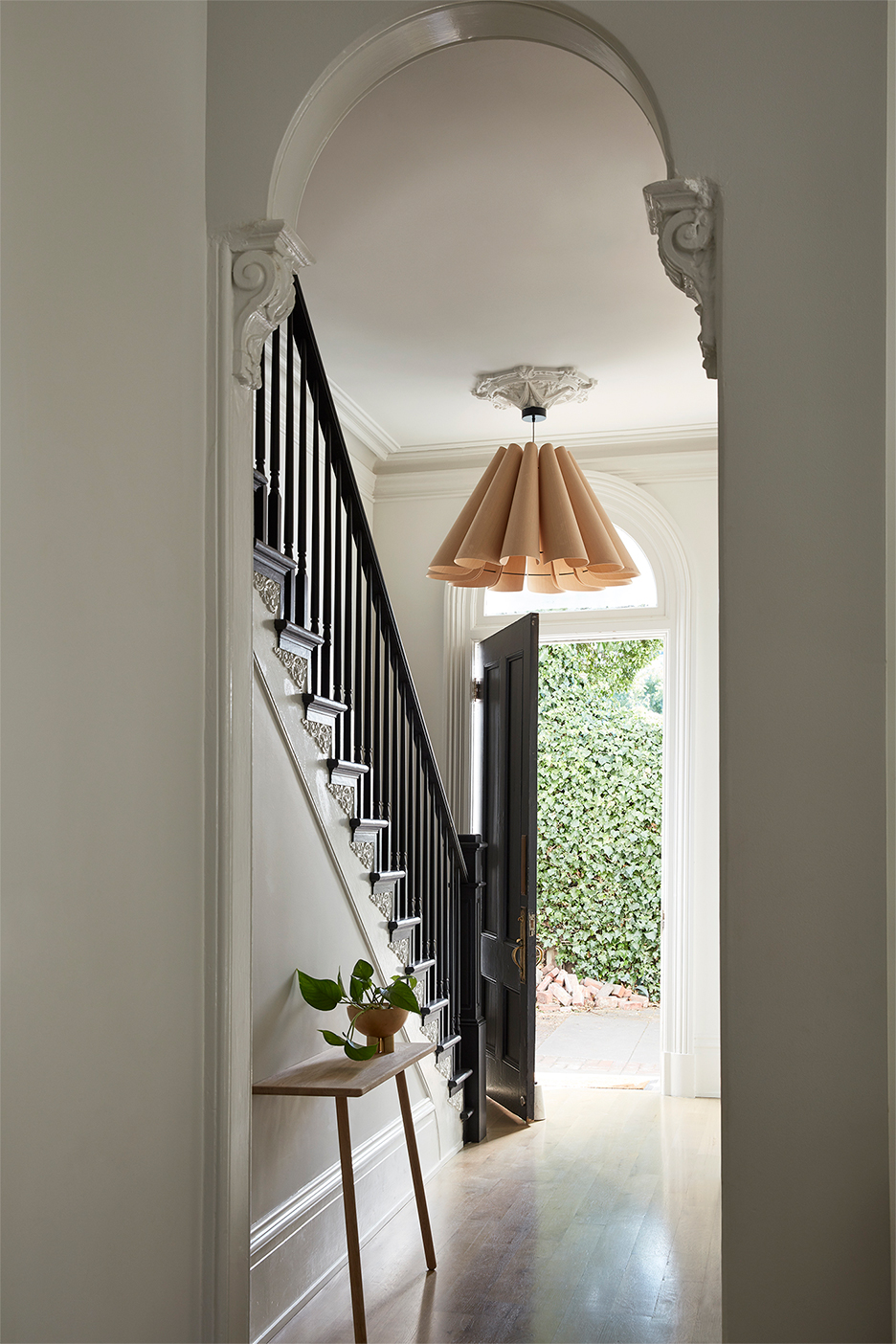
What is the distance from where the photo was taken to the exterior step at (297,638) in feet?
9.84

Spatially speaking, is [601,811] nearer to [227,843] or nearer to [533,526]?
[533,526]

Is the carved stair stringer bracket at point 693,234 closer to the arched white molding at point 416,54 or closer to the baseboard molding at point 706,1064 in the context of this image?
the arched white molding at point 416,54

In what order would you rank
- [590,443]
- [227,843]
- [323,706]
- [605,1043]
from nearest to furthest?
[227,843]
[323,706]
[590,443]
[605,1043]

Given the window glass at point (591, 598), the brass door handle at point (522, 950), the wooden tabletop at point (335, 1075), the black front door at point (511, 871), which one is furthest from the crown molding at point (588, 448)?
the wooden tabletop at point (335, 1075)

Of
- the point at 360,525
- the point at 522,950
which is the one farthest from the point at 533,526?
the point at 522,950

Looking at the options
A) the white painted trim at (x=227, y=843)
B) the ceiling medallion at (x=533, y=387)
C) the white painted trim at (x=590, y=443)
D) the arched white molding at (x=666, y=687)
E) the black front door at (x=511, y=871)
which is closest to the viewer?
the white painted trim at (x=227, y=843)

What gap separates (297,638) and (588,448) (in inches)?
137

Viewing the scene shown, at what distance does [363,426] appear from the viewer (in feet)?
19.2

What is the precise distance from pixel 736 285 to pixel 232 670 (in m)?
1.17

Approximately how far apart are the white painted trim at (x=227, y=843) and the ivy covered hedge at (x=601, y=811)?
6.64 meters

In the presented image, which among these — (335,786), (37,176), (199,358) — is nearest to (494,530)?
(335,786)

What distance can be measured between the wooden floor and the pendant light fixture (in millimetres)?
2546

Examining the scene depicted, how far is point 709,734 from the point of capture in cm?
568

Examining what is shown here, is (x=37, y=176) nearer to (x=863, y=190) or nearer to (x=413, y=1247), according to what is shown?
(x=863, y=190)
